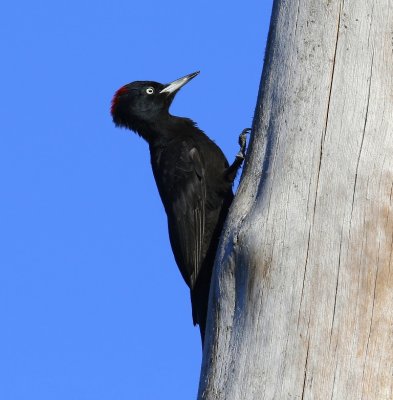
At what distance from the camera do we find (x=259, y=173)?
3660 mm

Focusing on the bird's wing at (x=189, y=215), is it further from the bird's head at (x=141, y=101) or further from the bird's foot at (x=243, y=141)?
the bird's head at (x=141, y=101)

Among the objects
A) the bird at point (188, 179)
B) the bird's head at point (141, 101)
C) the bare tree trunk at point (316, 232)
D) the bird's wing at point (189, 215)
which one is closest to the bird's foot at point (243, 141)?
the bird at point (188, 179)

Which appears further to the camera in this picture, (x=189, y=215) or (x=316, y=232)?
(x=189, y=215)

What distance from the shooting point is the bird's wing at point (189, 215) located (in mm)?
5312


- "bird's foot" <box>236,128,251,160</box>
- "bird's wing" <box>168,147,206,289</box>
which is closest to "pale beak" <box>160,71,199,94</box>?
"bird's wing" <box>168,147,206,289</box>

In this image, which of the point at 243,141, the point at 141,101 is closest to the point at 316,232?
the point at 243,141

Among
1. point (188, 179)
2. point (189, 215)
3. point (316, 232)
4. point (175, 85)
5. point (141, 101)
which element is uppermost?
point (175, 85)

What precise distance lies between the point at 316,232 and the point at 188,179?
2.49 metres

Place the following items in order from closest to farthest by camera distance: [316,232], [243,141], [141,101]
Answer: [316,232] → [243,141] → [141,101]

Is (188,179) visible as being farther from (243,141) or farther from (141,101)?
(141,101)

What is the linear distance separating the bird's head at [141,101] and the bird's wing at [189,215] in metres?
0.68

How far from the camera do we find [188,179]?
566 cm

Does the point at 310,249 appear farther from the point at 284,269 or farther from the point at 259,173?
the point at 259,173

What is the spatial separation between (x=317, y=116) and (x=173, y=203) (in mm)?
2270
